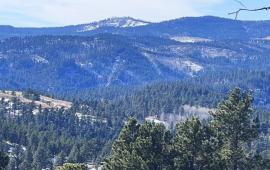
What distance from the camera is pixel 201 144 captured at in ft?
201

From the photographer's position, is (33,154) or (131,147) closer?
(131,147)

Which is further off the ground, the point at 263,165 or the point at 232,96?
the point at 232,96

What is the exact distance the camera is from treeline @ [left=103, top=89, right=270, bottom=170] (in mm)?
60750

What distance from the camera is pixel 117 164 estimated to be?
6156 centimetres

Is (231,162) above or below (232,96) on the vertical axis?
below

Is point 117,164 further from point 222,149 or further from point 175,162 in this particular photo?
point 222,149

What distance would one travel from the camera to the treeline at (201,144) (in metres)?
60.8

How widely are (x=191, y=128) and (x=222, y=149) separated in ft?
12.2

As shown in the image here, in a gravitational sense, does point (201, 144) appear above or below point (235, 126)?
below

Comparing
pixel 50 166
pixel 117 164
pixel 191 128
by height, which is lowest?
pixel 50 166

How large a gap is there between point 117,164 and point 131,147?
2284 millimetres

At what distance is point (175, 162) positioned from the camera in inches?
2427

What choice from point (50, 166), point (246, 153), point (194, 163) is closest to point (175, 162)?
point (194, 163)

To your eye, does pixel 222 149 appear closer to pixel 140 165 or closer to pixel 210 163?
pixel 210 163
